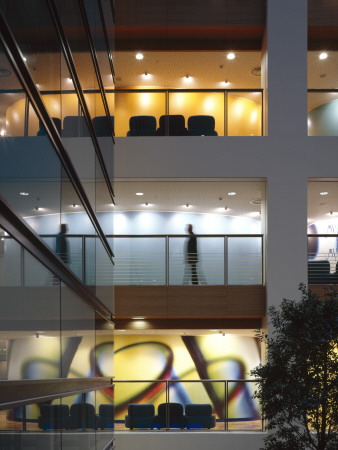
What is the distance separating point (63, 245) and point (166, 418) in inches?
406

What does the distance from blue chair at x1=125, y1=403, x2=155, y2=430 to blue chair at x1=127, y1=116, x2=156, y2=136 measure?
6081 mm

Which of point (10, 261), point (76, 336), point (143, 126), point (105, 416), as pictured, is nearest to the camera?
point (10, 261)

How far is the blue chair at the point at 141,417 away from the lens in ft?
44.1

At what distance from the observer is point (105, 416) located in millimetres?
7629

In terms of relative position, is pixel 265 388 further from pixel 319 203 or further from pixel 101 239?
pixel 319 203

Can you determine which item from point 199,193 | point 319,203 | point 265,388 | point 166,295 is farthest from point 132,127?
point 265,388

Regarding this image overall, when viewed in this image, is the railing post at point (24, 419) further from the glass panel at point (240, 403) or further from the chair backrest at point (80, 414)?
the glass panel at point (240, 403)

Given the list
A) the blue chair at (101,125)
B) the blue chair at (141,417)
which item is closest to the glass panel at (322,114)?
the blue chair at (101,125)

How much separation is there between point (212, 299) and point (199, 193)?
125 inches

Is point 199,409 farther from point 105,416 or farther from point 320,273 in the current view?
point 105,416

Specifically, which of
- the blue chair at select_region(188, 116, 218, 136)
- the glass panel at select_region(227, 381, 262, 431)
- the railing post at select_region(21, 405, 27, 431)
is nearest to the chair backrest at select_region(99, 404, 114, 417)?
the railing post at select_region(21, 405, 27, 431)

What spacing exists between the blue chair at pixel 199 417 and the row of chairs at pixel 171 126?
6.18m

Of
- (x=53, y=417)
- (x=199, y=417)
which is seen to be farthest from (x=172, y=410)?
(x=53, y=417)

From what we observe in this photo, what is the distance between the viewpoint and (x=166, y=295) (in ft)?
44.8
